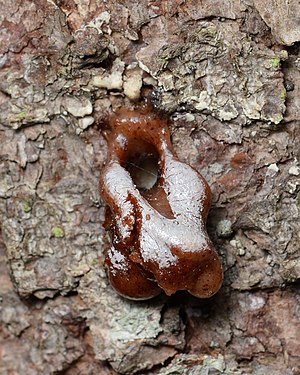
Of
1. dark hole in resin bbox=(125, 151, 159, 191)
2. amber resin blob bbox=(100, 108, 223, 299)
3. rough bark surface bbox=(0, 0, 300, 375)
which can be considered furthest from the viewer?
dark hole in resin bbox=(125, 151, 159, 191)

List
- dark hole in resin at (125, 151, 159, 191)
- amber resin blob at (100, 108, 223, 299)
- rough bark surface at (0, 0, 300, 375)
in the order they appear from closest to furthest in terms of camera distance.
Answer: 1. amber resin blob at (100, 108, 223, 299)
2. rough bark surface at (0, 0, 300, 375)
3. dark hole in resin at (125, 151, 159, 191)

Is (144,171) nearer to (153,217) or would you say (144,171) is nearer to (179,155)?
(179,155)

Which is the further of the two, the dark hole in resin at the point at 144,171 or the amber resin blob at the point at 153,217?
the dark hole in resin at the point at 144,171

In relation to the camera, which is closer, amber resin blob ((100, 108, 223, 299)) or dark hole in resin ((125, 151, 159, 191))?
amber resin blob ((100, 108, 223, 299))

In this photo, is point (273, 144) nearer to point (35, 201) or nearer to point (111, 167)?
point (111, 167)

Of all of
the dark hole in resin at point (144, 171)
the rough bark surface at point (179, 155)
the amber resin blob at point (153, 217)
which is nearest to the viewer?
the amber resin blob at point (153, 217)
